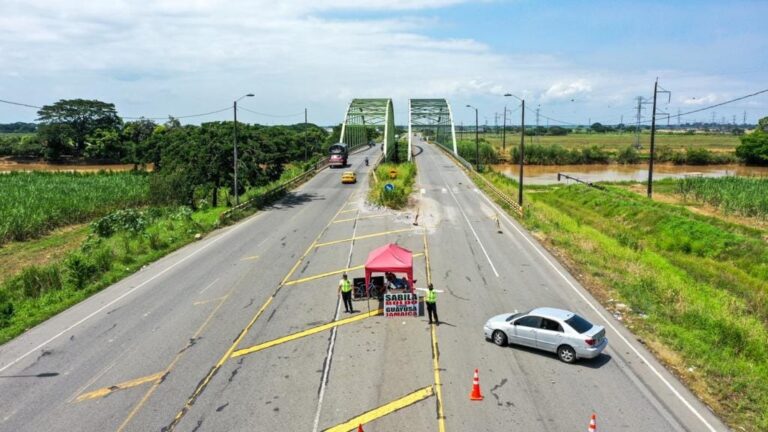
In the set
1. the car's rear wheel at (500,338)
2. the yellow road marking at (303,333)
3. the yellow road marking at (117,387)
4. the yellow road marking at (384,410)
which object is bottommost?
the yellow road marking at (117,387)

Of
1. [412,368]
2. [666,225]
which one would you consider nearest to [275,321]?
[412,368]

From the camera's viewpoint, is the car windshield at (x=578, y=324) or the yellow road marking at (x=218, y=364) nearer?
the yellow road marking at (x=218, y=364)

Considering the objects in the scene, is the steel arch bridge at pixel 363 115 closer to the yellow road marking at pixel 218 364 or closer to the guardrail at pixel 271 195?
the guardrail at pixel 271 195

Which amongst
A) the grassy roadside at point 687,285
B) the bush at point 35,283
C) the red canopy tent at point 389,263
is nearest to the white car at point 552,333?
the grassy roadside at point 687,285

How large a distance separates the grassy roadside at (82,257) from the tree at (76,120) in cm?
8970

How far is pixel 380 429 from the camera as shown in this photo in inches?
506

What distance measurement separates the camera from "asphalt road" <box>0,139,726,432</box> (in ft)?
44.3

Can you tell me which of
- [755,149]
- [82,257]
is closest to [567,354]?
[82,257]

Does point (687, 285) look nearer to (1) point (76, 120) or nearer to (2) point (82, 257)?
(2) point (82, 257)

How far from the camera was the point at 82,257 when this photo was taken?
2894cm

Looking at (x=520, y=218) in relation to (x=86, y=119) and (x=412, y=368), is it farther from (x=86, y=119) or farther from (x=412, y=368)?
(x=86, y=119)

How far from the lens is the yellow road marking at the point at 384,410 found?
511 inches

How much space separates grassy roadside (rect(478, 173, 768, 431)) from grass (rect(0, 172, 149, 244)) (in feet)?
126

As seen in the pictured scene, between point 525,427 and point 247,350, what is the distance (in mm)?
9053
